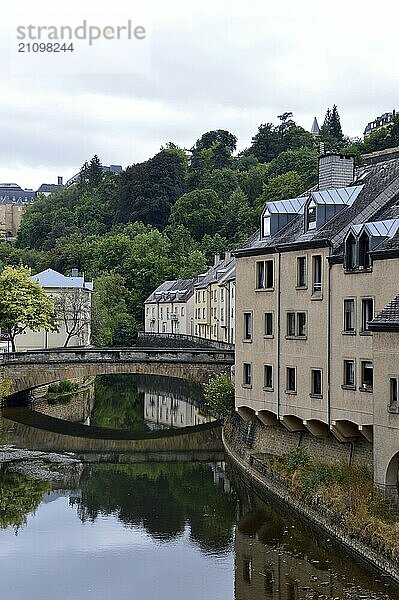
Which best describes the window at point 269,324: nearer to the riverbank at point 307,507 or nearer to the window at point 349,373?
the riverbank at point 307,507

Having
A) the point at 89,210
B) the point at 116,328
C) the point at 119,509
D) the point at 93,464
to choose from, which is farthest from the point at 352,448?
the point at 89,210

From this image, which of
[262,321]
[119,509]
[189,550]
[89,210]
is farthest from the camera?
[89,210]

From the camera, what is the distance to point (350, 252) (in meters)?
A: 33.8

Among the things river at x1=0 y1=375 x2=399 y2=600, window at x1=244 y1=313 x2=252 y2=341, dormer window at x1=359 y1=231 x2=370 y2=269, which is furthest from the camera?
window at x1=244 y1=313 x2=252 y2=341

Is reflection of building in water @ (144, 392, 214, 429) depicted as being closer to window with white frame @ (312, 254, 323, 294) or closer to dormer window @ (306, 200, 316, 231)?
dormer window @ (306, 200, 316, 231)

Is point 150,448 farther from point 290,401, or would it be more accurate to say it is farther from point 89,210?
point 89,210

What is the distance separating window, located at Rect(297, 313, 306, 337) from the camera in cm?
3709

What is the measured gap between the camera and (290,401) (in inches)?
1471

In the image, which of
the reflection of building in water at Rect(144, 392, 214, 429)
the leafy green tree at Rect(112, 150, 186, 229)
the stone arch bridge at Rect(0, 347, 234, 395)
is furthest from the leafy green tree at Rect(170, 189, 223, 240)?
the stone arch bridge at Rect(0, 347, 234, 395)

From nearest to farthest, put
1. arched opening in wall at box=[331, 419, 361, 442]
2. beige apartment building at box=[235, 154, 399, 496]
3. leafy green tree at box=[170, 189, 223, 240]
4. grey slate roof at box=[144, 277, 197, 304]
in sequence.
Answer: beige apartment building at box=[235, 154, 399, 496], arched opening in wall at box=[331, 419, 361, 442], grey slate roof at box=[144, 277, 197, 304], leafy green tree at box=[170, 189, 223, 240]

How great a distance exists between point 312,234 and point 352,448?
350 inches

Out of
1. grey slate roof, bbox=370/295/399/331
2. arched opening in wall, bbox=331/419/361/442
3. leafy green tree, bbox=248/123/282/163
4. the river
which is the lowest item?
the river

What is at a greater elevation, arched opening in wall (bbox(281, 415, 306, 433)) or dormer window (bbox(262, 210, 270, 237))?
dormer window (bbox(262, 210, 270, 237))

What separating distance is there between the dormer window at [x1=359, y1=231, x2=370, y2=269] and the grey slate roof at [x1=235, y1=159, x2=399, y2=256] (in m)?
0.74
